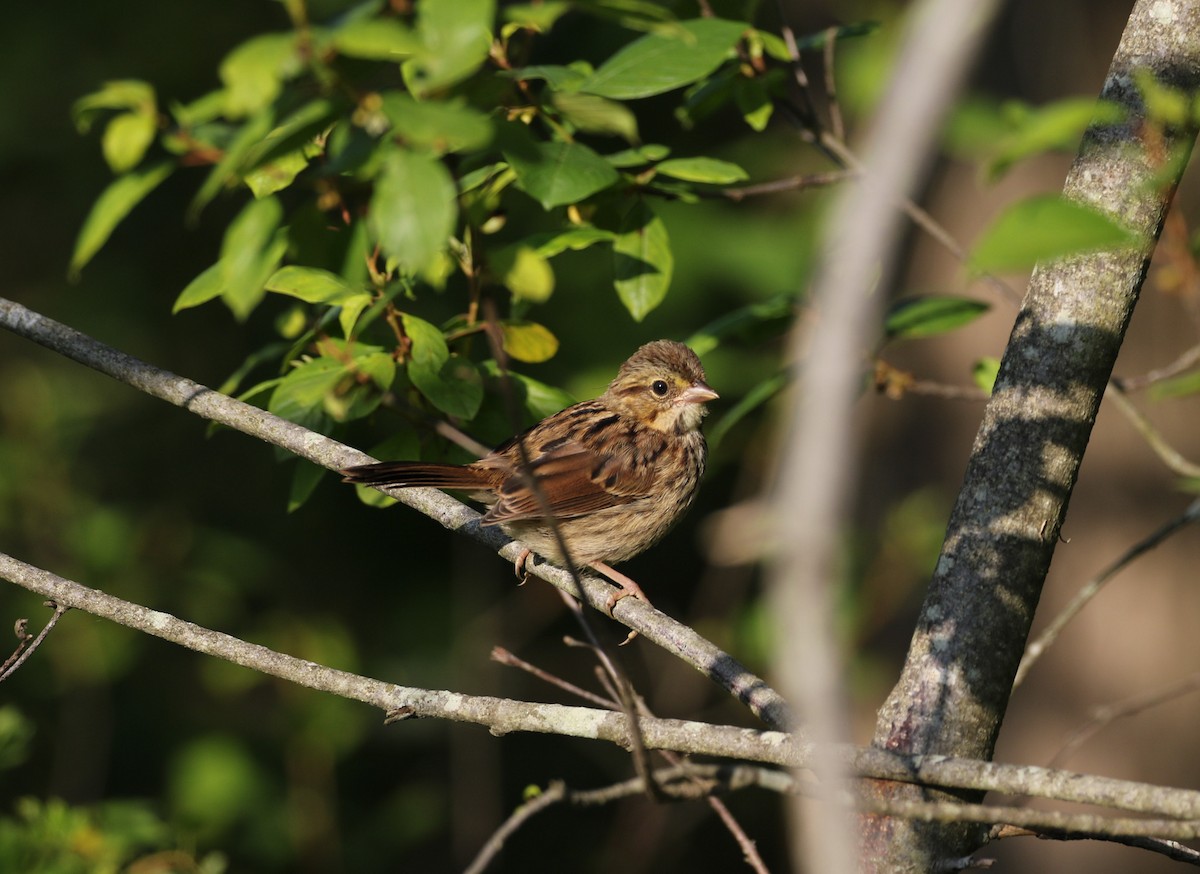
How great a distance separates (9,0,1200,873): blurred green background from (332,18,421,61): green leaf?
4236mm

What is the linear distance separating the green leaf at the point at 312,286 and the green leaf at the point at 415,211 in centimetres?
117

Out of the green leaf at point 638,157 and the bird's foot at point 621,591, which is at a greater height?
the green leaf at point 638,157

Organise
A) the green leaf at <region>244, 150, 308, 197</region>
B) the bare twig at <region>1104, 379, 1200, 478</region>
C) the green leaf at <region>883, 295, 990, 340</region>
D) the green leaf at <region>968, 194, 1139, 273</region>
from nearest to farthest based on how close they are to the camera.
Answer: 1. the green leaf at <region>968, 194, 1139, 273</region>
2. the green leaf at <region>244, 150, 308, 197</region>
3. the bare twig at <region>1104, 379, 1200, 478</region>
4. the green leaf at <region>883, 295, 990, 340</region>

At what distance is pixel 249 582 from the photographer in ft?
24.0

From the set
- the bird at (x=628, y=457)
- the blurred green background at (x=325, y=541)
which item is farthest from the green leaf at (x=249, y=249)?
the blurred green background at (x=325, y=541)

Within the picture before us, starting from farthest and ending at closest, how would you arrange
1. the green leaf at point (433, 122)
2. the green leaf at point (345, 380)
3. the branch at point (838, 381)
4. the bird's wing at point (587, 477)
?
1. the bird's wing at point (587, 477)
2. the green leaf at point (345, 380)
3. the green leaf at point (433, 122)
4. the branch at point (838, 381)

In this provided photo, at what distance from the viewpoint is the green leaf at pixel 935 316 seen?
3.62 meters

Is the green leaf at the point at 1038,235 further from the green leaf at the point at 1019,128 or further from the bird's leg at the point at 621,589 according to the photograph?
the bird's leg at the point at 621,589

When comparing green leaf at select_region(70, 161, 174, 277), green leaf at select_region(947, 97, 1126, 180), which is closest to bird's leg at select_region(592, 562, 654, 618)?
green leaf at select_region(947, 97, 1126, 180)

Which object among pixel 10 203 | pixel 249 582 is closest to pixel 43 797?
pixel 249 582

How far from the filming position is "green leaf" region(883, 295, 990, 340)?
11.9 feet

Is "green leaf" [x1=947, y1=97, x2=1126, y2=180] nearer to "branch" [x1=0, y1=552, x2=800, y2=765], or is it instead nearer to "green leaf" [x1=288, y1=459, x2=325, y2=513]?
"branch" [x1=0, y1=552, x2=800, y2=765]

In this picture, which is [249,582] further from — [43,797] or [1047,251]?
[1047,251]

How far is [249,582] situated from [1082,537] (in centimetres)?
461
